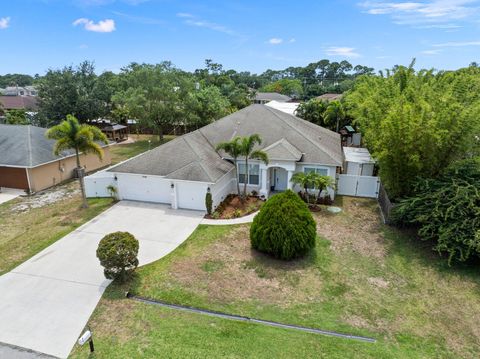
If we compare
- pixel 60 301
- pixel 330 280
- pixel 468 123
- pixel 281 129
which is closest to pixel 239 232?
pixel 330 280

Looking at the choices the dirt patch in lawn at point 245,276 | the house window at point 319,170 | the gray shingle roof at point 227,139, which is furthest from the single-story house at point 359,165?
the dirt patch in lawn at point 245,276

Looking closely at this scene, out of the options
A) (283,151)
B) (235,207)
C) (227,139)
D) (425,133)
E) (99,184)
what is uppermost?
(425,133)

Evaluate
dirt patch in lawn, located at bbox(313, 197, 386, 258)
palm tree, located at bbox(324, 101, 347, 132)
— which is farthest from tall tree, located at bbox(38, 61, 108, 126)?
dirt patch in lawn, located at bbox(313, 197, 386, 258)

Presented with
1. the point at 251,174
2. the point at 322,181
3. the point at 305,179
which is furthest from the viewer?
the point at 251,174

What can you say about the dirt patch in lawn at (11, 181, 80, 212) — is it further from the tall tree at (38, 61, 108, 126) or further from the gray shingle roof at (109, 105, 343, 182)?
the tall tree at (38, 61, 108, 126)

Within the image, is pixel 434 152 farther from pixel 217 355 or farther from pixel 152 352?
pixel 152 352

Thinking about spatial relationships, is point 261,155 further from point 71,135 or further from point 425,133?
point 71,135

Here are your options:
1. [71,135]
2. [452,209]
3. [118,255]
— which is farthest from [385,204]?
[71,135]
